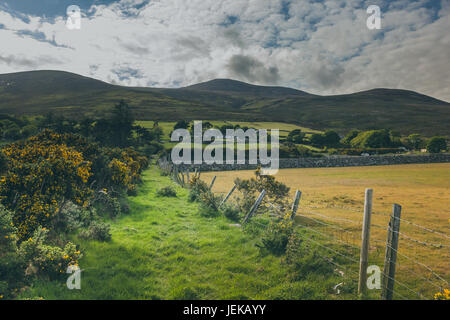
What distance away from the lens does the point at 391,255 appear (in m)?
5.12

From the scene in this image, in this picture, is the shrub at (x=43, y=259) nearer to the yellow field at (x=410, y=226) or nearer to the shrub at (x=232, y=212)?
the shrub at (x=232, y=212)

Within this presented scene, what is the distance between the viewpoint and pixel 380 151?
2375 inches

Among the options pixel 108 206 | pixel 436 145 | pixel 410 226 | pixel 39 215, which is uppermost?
pixel 436 145

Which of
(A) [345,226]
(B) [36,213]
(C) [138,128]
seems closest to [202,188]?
(A) [345,226]

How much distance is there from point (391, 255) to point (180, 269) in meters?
5.05

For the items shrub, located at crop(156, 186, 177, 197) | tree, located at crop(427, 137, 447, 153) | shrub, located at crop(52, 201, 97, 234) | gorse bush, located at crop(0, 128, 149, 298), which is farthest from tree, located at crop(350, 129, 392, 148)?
shrub, located at crop(52, 201, 97, 234)

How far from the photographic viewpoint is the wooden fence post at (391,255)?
4961 millimetres

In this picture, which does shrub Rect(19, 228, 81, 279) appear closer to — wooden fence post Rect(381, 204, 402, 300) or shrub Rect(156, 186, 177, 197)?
wooden fence post Rect(381, 204, 402, 300)

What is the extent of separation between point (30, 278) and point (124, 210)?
760 cm

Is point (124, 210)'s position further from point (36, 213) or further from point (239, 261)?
point (239, 261)

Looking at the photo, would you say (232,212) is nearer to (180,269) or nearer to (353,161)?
(180,269)

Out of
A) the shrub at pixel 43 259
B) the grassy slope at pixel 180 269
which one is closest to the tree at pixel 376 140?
the grassy slope at pixel 180 269

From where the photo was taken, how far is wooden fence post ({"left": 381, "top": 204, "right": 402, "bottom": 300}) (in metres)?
4.96

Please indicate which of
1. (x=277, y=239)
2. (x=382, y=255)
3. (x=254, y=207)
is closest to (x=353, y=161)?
(x=254, y=207)
